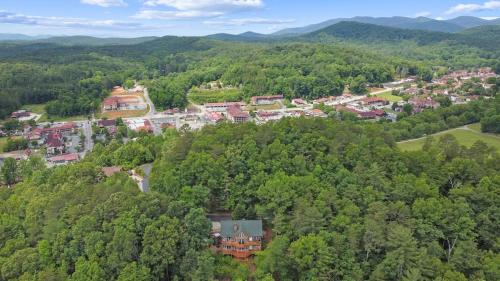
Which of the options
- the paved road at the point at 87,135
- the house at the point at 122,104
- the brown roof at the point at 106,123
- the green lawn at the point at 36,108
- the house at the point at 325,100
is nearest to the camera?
the paved road at the point at 87,135

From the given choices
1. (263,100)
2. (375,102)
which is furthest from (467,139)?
(263,100)

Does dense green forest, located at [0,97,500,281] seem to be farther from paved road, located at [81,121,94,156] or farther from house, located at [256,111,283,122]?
house, located at [256,111,283,122]

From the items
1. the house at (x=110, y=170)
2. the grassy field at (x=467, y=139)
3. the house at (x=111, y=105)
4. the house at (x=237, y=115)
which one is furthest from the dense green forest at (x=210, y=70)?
the house at (x=110, y=170)

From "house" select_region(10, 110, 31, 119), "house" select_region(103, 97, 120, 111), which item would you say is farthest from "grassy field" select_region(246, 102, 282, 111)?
"house" select_region(10, 110, 31, 119)

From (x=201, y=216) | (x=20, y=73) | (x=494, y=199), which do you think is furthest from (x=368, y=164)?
(x=20, y=73)

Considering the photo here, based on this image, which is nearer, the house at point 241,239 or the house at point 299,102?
the house at point 241,239

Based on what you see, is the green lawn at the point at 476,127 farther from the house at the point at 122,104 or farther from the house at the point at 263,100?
the house at the point at 122,104
